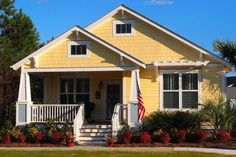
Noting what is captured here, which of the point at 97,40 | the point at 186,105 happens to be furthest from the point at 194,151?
the point at 97,40

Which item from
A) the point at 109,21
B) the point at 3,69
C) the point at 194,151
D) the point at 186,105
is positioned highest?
the point at 109,21

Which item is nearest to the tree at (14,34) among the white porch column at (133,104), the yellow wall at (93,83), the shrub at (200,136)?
the yellow wall at (93,83)

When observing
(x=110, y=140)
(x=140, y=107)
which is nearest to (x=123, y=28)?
(x=140, y=107)

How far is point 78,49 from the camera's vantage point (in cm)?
2381

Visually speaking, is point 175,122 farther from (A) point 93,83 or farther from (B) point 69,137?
(A) point 93,83

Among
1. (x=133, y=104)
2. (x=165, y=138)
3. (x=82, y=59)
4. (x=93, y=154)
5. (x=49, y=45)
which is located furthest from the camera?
(x=49, y=45)

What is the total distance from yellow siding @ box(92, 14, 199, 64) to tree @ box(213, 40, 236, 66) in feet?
3.81

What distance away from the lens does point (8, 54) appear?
33.7 meters

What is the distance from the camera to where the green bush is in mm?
22016

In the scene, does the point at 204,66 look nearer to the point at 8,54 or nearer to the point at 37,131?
the point at 37,131

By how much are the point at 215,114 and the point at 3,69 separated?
39.7ft

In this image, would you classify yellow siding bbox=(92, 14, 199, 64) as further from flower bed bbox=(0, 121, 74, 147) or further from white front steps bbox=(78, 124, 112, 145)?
flower bed bbox=(0, 121, 74, 147)

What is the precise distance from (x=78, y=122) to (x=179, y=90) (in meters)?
5.34

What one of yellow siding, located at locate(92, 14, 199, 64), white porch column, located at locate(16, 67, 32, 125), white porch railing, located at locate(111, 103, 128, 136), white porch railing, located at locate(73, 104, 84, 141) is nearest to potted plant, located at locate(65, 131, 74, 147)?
white porch railing, located at locate(73, 104, 84, 141)
